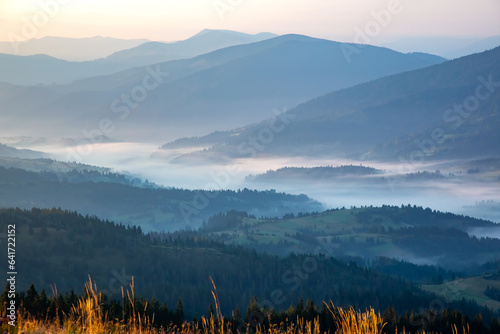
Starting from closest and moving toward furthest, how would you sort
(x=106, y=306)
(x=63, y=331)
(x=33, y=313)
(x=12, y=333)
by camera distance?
(x=12, y=333) → (x=63, y=331) → (x=33, y=313) → (x=106, y=306)

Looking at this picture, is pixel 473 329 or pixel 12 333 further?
pixel 473 329

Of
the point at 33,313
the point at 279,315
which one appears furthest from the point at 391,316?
the point at 33,313

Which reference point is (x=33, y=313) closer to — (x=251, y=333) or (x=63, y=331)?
(x=63, y=331)

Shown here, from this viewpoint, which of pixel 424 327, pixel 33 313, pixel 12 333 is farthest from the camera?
pixel 424 327

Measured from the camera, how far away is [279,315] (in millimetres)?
108750

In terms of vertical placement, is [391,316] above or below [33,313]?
below

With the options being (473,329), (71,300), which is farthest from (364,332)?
(473,329)

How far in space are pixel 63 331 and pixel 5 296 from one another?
18.3 metres

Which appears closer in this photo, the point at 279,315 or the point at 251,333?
the point at 251,333

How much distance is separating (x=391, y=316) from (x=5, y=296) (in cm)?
8342

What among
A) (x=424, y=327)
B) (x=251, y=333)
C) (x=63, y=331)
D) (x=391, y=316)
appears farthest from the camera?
(x=391, y=316)

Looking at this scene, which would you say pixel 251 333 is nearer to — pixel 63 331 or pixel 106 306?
pixel 106 306

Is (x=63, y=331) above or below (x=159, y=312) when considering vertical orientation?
above

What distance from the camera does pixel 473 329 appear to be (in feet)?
323
